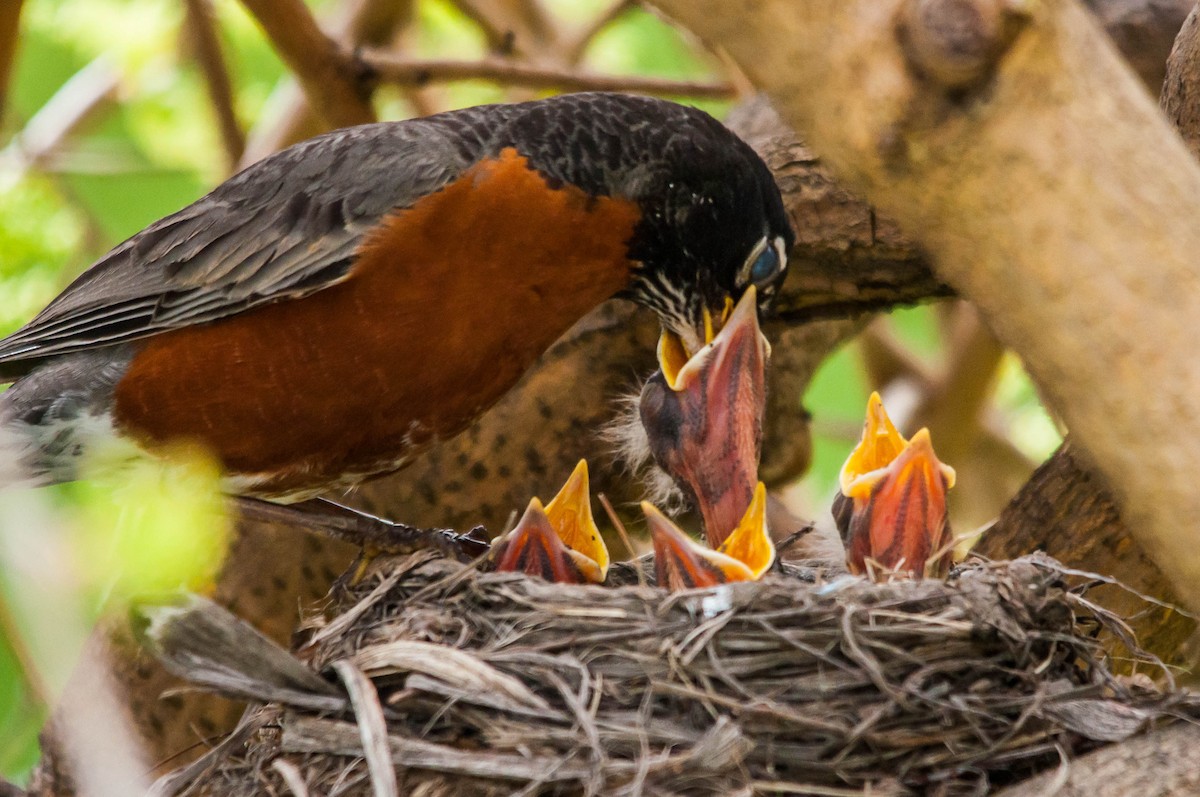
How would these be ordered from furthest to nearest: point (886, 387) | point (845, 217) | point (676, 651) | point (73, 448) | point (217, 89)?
point (886, 387) → point (217, 89) → point (845, 217) → point (73, 448) → point (676, 651)

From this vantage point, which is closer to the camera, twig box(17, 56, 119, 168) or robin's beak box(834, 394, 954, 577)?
robin's beak box(834, 394, 954, 577)

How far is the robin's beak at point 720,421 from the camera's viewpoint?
104 inches

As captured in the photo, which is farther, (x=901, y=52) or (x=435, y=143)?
(x=435, y=143)

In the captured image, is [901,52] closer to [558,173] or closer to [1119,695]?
[1119,695]

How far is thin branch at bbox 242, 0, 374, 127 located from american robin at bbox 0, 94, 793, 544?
740mm

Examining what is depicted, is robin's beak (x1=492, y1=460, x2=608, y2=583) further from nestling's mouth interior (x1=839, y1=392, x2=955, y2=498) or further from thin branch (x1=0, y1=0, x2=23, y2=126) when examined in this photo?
thin branch (x1=0, y1=0, x2=23, y2=126)

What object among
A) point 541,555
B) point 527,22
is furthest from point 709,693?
point 527,22

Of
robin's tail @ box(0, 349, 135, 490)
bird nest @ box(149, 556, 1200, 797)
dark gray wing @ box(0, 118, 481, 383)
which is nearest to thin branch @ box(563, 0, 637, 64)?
dark gray wing @ box(0, 118, 481, 383)

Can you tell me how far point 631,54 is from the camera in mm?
5461

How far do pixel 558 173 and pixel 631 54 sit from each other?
3115 millimetres

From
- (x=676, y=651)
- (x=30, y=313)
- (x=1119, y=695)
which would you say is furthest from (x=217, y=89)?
(x=1119, y=695)

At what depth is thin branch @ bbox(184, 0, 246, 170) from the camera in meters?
3.80

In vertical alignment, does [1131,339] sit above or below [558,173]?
above

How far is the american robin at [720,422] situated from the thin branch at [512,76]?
3.99 feet
